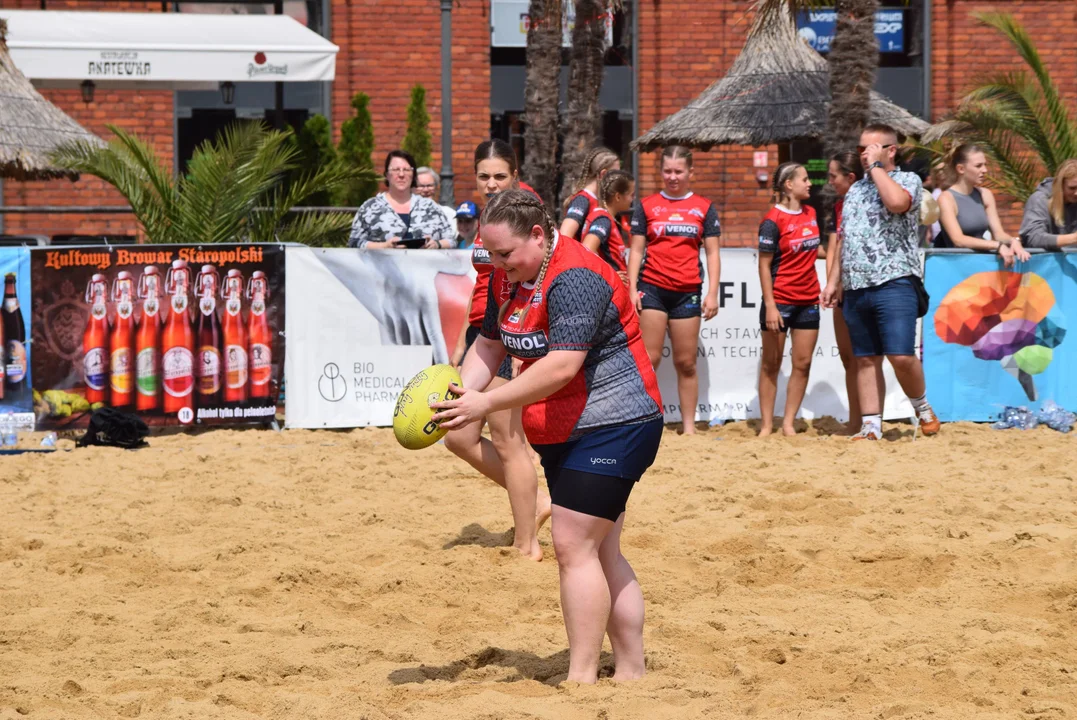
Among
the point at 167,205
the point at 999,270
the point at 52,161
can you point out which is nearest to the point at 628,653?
the point at 999,270

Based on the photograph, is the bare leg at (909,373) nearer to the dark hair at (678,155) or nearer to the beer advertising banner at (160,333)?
the dark hair at (678,155)

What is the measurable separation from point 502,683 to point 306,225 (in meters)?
8.45

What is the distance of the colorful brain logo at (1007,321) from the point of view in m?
10.6

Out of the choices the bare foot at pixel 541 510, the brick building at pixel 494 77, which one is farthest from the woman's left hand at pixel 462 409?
the brick building at pixel 494 77

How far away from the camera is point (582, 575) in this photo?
4.23 meters

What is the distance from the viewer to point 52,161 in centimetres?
1268

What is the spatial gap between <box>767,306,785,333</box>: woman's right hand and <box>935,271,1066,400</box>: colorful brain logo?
1.57 meters

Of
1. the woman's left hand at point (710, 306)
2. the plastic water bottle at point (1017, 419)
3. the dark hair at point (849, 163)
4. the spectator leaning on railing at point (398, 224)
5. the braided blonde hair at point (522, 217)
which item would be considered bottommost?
the plastic water bottle at point (1017, 419)

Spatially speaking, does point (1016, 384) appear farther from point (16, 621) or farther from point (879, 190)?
point (16, 621)

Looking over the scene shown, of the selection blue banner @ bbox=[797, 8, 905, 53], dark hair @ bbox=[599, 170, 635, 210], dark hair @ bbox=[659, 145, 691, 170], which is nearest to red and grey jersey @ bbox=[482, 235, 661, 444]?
dark hair @ bbox=[599, 170, 635, 210]

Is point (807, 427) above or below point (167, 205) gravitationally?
below

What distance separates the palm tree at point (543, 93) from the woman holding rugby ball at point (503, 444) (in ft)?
27.1

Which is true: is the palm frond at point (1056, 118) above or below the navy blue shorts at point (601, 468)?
above

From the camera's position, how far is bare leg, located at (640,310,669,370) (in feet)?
32.2
